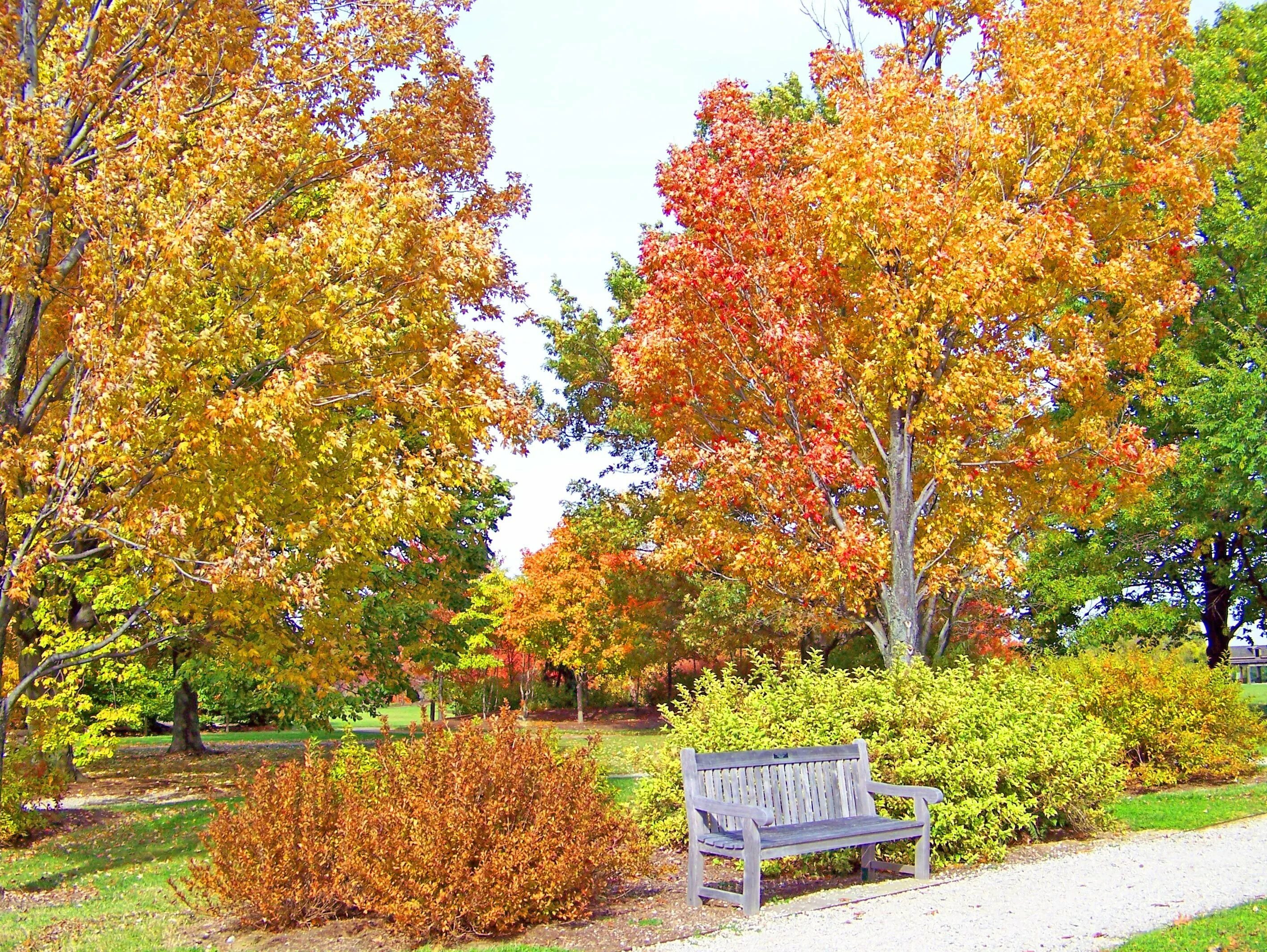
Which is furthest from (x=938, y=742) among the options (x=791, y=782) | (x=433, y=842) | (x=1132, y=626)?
(x=1132, y=626)

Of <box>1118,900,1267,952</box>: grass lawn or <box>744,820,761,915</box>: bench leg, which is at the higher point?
<box>744,820,761,915</box>: bench leg

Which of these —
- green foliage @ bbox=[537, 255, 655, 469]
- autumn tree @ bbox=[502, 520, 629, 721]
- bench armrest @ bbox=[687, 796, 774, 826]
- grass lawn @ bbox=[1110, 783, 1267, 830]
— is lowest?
grass lawn @ bbox=[1110, 783, 1267, 830]

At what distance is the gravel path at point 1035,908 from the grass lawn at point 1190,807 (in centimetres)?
139

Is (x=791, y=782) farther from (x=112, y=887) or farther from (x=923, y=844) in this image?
(x=112, y=887)

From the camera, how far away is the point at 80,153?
891cm

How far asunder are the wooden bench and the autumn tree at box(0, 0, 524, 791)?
3132mm

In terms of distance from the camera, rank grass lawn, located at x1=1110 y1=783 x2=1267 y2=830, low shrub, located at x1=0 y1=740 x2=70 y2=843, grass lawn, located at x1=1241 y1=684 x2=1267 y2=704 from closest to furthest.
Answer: grass lawn, located at x1=1110 y1=783 x2=1267 y2=830, low shrub, located at x1=0 y1=740 x2=70 y2=843, grass lawn, located at x1=1241 y1=684 x2=1267 y2=704


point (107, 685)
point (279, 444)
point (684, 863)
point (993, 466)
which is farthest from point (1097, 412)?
point (107, 685)

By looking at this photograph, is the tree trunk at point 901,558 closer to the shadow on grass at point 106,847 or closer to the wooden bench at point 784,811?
the wooden bench at point 784,811

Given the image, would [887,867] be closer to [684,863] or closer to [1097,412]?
[684,863]

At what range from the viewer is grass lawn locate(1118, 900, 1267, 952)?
4.97 m

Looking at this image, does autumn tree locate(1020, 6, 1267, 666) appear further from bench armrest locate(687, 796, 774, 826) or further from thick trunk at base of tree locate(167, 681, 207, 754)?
thick trunk at base of tree locate(167, 681, 207, 754)

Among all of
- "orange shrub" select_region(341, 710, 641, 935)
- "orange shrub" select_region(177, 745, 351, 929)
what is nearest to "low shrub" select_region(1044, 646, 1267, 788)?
"orange shrub" select_region(341, 710, 641, 935)

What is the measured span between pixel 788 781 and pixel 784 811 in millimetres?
210
